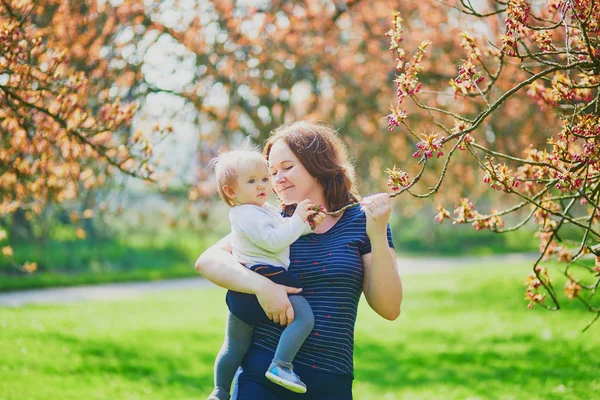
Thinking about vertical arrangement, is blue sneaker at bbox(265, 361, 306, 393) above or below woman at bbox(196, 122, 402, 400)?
below

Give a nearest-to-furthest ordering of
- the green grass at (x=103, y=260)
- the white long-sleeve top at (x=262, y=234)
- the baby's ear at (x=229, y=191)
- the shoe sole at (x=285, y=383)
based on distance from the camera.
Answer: the shoe sole at (x=285, y=383) < the white long-sleeve top at (x=262, y=234) < the baby's ear at (x=229, y=191) < the green grass at (x=103, y=260)

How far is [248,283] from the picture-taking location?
2.83 m

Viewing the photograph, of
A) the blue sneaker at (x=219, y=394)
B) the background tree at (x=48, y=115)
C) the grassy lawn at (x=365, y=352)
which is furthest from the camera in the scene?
the grassy lawn at (x=365, y=352)

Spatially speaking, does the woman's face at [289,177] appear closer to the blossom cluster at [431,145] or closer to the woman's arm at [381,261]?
the woman's arm at [381,261]

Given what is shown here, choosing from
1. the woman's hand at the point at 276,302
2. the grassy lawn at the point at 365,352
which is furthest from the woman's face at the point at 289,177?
the grassy lawn at the point at 365,352

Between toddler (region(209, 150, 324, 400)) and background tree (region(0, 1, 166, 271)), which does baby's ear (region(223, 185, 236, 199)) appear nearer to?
toddler (region(209, 150, 324, 400))

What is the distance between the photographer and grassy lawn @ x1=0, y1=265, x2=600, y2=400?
639cm

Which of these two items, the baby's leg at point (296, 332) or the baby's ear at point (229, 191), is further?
the baby's ear at point (229, 191)

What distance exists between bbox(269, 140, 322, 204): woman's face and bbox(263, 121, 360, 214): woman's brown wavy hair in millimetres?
24

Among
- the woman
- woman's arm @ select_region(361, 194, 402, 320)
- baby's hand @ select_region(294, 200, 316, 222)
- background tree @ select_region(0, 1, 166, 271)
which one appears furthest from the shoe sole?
background tree @ select_region(0, 1, 166, 271)

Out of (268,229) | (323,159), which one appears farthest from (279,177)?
(268,229)

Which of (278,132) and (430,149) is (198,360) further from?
(430,149)

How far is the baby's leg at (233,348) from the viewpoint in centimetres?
290

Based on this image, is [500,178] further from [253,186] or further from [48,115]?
[48,115]
